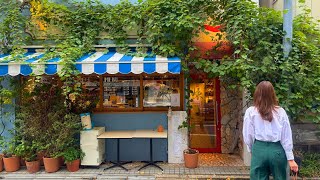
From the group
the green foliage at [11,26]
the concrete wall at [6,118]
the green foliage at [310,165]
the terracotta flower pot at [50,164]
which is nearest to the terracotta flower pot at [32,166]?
the terracotta flower pot at [50,164]

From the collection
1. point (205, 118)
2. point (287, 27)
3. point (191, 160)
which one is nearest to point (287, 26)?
point (287, 27)

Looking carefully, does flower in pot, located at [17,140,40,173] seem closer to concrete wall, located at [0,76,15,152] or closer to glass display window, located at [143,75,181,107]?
concrete wall, located at [0,76,15,152]

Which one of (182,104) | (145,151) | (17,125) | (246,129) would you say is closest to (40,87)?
(17,125)

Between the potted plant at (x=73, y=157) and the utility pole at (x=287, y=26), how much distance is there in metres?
5.59

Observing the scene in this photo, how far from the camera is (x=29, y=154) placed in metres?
Answer: 7.41

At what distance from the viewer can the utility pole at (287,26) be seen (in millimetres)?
5973

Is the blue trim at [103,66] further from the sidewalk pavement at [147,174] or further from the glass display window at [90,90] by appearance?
the sidewalk pavement at [147,174]

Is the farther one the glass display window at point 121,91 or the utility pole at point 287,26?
the glass display window at point 121,91

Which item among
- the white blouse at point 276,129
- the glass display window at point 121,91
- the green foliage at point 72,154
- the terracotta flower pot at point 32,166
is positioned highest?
the glass display window at point 121,91

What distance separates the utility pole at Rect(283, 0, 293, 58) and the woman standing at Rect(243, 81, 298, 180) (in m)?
2.23

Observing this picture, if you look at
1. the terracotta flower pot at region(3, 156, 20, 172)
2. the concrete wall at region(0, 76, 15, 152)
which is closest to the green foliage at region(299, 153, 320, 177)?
the terracotta flower pot at region(3, 156, 20, 172)

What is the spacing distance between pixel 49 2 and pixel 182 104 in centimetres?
482

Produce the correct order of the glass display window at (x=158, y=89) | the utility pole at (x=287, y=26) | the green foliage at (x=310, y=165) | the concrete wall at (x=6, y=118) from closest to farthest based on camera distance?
the utility pole at (x=287, y=26) → the green foliage at (x=310, y=165) → the concrete wall at (x=6, y=118) → the glass display window at (x=158, y=89)

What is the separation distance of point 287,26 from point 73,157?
5.99 m
